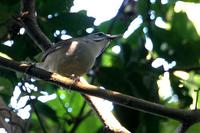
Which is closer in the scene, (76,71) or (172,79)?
(76,71)

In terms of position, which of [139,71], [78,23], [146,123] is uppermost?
[78,23]

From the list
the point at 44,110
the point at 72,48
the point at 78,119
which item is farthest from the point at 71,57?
the point at 78,119

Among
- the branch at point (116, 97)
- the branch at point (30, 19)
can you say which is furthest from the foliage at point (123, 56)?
the branch at point (116, 97)

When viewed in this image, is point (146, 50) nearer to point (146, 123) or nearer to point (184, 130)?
point (146, 123)

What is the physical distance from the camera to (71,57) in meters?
3.47

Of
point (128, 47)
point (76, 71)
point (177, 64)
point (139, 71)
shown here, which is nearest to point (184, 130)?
point (76, 71)

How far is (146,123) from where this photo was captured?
3775mm

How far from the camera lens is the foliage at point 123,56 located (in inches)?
136

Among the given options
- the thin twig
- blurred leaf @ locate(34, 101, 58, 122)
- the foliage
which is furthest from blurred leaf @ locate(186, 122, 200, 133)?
the thin twig

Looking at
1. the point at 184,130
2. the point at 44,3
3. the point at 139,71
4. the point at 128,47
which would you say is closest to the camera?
the point at 184,130

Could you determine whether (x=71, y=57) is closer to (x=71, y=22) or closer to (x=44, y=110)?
(x=71, y=22)

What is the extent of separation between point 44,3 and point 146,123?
3.57 ft

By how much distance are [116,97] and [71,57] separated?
1021 millimetres

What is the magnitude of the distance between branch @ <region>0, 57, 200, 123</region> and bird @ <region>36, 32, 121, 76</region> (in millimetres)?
714
